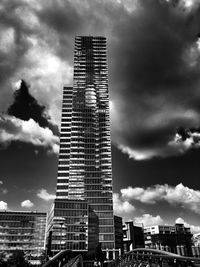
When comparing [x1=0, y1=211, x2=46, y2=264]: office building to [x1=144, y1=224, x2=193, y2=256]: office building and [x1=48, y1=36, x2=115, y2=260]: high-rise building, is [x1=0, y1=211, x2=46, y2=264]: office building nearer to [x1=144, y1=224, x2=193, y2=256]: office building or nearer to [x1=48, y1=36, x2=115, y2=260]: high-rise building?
[x1=48, y1=36, x2=115, y2=260]: high-rise building

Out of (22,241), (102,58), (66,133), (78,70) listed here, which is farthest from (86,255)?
(102,58)

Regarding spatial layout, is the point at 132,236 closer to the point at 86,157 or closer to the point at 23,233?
the point at 86,157

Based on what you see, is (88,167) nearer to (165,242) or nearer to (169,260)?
(165,242)

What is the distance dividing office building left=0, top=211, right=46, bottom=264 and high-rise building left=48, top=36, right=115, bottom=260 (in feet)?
84.7

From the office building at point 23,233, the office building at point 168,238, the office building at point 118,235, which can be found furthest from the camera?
the office building at point 168,238

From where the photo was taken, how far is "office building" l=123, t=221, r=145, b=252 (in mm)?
171325

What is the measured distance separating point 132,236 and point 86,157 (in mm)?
78499

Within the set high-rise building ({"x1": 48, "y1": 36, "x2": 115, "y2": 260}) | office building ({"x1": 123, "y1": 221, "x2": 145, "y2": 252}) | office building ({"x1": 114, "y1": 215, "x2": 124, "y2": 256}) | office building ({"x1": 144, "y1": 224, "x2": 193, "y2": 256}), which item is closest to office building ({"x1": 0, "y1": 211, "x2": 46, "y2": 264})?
high-rise building ({"x1": 48, "y1": 36, "x2": 115, "y2": 260})

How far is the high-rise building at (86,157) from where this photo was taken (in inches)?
4031

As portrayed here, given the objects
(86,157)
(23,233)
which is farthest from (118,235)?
(23,233)

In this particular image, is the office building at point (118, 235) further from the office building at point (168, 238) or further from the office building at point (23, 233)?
the office building at point (168, 238)

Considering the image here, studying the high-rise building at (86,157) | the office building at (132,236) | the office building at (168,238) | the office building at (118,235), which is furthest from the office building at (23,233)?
the office building at (168,238)

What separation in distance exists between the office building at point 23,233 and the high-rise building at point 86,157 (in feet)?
84.7

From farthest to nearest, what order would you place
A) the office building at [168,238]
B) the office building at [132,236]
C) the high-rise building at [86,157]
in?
the office building at [168,238]
the office building at [132,236]
the high-rise building at [86,157]
